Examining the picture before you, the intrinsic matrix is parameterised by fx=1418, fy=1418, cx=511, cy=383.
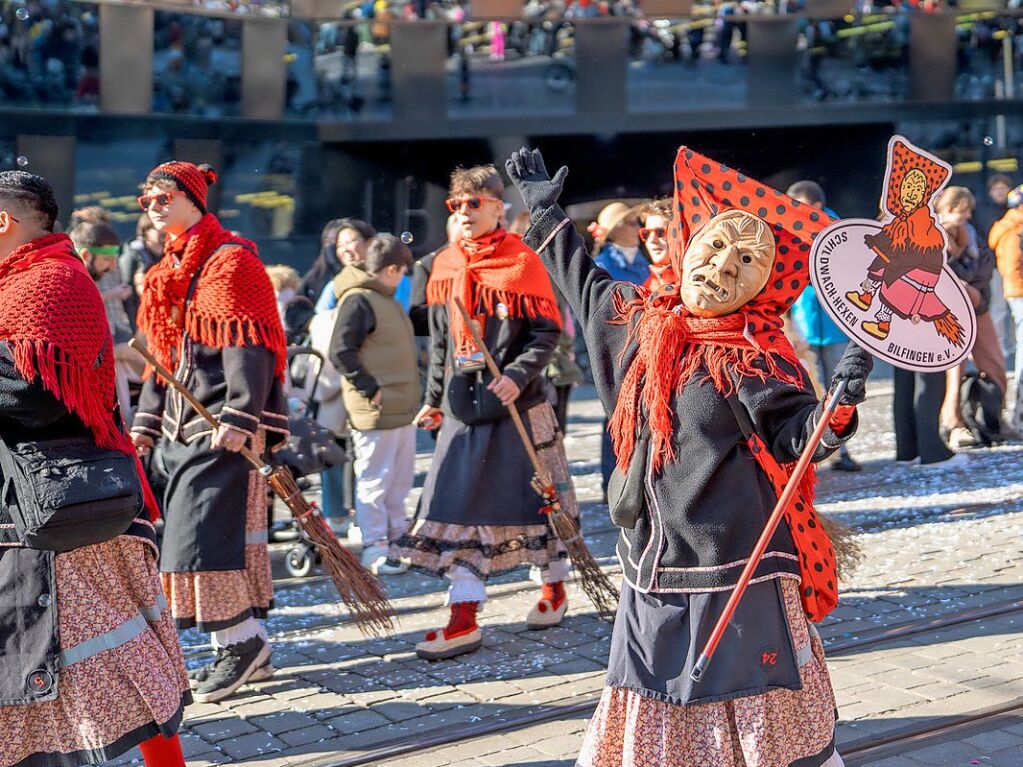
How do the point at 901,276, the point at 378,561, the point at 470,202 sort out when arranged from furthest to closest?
the point at 378,561 → the point at 470,202 → the point at 901,276

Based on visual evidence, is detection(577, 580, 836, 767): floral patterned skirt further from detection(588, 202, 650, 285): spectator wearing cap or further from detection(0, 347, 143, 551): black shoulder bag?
detection(588, 202, 650, 285): spectator wearing cap

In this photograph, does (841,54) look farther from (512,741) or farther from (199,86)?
(512,741)

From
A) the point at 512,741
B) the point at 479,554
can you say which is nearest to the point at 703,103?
the point at 479,554

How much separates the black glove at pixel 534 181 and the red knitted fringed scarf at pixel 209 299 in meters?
1.35

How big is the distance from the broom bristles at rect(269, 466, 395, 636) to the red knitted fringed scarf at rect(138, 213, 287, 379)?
0.59 m

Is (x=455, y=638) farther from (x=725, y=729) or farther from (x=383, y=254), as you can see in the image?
(x=383, y=254)

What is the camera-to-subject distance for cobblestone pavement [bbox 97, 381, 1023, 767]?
4.74 metres

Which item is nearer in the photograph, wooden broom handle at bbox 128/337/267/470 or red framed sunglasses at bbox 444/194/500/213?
wooden broom handle at bbox 128/337/267/470

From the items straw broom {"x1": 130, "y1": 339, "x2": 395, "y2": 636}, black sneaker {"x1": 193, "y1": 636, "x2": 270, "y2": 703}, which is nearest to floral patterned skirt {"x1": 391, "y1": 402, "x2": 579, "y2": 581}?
straw broom {"x1": 130, "y1": 339, "x2": 395, "y2": 636}

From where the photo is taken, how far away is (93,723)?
379cm

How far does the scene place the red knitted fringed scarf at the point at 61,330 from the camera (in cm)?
367

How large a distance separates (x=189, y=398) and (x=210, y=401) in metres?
0.34

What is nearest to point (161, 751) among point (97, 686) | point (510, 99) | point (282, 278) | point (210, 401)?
point (97, 686)

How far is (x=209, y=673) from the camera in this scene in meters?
5.39
